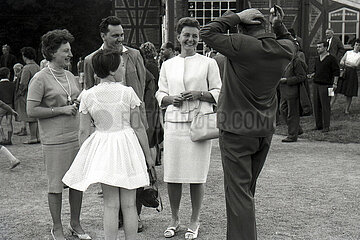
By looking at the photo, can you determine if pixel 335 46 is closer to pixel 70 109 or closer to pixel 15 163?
pixel 15 163

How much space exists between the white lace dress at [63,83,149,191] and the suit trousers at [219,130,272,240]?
65 cm

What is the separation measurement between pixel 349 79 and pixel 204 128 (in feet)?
34.6

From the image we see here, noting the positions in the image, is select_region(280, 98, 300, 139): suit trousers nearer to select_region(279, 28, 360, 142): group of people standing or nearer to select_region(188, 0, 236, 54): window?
select_region(279, 28, 360, 142): group of people standing

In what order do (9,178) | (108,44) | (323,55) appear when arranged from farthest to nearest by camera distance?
(323,55), (9,178), (108,44)

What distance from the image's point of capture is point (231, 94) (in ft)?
13.6

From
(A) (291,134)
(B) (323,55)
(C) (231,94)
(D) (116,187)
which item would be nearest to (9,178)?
(D) (116,187)

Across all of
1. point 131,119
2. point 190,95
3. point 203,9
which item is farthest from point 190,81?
point 203,9

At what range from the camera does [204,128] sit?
198 inches

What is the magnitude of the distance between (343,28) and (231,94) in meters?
17.9

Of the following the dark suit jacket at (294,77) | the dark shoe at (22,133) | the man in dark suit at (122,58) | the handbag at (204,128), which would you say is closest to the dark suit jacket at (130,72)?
the man in dark suit at (122,58)

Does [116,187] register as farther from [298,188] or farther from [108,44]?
[298,188]

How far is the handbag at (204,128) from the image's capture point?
16.4ft

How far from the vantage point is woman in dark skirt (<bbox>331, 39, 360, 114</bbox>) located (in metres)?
14.6

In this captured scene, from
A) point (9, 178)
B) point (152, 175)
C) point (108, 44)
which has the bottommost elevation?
point (9, 178)
